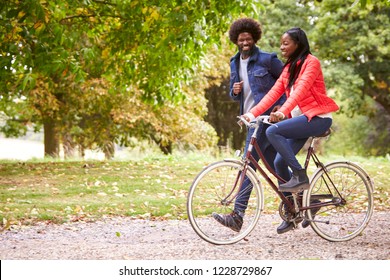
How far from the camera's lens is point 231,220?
5.75 m

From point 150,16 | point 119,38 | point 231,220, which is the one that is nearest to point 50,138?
point 119,38

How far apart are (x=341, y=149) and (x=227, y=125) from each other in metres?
15.1

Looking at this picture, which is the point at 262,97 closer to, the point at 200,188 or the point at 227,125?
the point at 200,188

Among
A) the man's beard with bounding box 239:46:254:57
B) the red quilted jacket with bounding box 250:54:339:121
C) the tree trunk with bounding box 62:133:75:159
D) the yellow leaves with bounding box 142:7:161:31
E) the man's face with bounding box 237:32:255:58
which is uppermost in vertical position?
the yellow leaves with bounding box 142:7:161:31

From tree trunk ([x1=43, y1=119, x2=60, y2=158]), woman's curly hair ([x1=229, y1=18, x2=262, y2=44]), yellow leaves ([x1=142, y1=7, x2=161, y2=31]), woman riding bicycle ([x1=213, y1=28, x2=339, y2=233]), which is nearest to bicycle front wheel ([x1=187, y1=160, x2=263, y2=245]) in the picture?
woman riding bicycle ([x1=213, y1=28, x2=339, y2=233])

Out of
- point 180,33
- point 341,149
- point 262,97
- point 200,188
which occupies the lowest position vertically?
point 341,149

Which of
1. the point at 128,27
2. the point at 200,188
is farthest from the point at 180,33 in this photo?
the point at 200,188

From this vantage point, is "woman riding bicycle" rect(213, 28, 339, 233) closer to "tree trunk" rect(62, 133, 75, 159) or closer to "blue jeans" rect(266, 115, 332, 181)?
"blue jeans" rect(266, 115, 332, 181)

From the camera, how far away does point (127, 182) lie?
1114 cm

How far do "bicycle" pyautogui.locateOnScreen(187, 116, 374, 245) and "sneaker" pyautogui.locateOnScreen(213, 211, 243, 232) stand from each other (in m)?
0.06

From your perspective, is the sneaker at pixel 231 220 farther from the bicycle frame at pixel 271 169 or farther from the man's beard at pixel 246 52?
the man's beard at pixel 246 52

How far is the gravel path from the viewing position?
541cm

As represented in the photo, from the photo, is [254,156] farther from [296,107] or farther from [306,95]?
[306,95]
